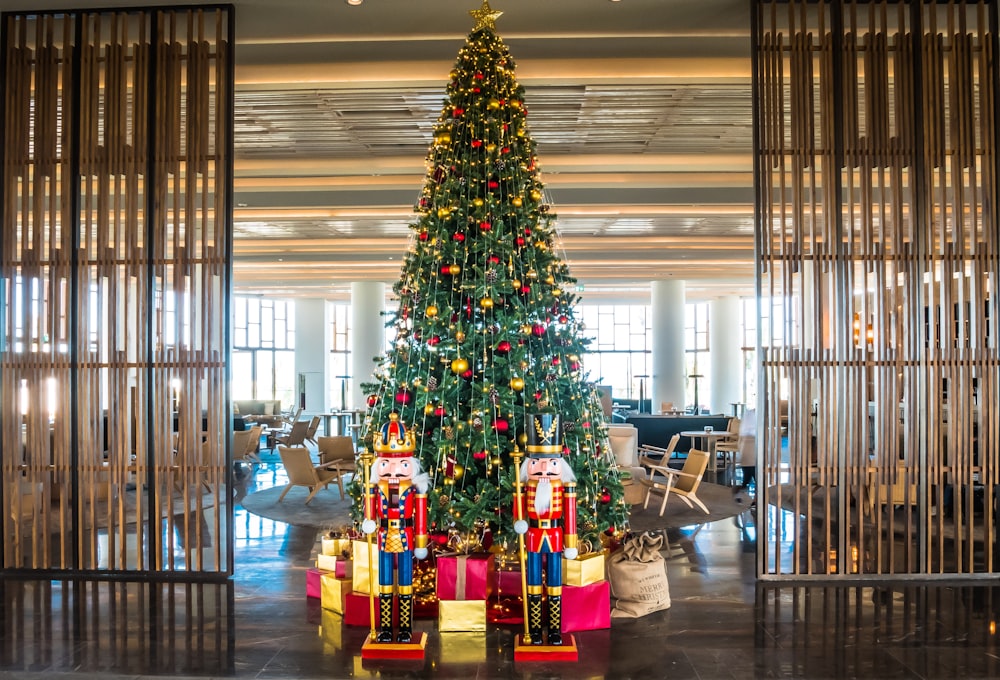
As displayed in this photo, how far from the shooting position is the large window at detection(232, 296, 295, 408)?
3003 centimetres

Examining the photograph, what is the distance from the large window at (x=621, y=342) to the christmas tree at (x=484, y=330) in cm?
2866

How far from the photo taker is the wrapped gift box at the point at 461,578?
5398 mm

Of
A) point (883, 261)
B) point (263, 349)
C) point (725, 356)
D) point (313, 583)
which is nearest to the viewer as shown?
point (313, 583)

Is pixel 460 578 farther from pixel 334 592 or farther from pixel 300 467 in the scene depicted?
pixel 300 467

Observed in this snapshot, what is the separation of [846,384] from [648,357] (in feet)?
92.3

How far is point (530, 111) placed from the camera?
28.9 ft

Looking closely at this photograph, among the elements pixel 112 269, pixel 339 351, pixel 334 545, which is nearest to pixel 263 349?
pixel 339 351

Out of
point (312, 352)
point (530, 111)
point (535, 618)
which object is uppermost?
point (530, 111)

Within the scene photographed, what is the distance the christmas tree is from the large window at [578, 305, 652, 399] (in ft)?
94.0

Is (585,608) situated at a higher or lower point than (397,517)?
lower

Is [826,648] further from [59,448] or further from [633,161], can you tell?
[633,161]

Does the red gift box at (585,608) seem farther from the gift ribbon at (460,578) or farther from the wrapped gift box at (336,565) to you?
the wrapped gift box at (336,565)

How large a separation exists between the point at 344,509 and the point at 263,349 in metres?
21.9

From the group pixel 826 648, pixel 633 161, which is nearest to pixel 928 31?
pixel 633 161
